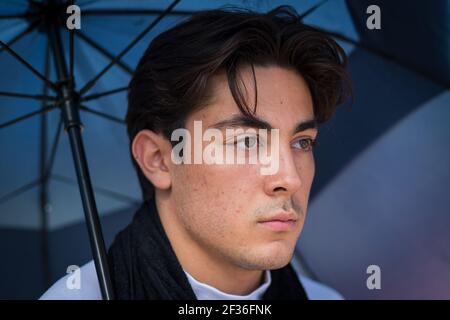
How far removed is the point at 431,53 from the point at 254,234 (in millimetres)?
1038

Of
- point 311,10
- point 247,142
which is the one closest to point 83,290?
point 247,142

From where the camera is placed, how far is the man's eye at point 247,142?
6.26 feet

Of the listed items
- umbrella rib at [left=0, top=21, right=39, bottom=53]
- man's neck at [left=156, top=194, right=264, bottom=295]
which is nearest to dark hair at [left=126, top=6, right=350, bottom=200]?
man's neck at [left=156, top=194, right=264, bottom=295]

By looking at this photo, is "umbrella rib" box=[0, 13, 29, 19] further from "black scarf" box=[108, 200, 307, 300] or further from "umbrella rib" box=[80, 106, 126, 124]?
"black scarf" box=[108, 200, 307, 300]

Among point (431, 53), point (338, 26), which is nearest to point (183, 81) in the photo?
point (338, 26)

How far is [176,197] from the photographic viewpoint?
209 cm

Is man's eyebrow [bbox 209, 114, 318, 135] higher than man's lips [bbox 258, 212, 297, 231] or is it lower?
higher

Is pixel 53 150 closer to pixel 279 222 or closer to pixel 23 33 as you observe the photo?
pixel 23 33

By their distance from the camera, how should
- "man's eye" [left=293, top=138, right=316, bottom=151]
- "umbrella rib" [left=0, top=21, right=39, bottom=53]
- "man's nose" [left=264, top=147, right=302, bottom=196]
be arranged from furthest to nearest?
"umbrella rib" [left=0, top=21, right=39, bottom=53], "man's eye" [left=293, top=138, right=316, bottom=151], "man's nose" [left=264, top=147, right=302, bottom=196]

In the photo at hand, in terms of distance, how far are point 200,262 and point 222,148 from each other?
0.45 m

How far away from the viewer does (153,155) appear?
2.17m

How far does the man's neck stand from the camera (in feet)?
6.93

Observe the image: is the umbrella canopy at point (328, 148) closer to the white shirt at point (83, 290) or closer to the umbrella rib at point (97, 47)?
the umbrella rib at point (97, 47)

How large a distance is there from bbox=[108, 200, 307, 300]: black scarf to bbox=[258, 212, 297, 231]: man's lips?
0.37m
